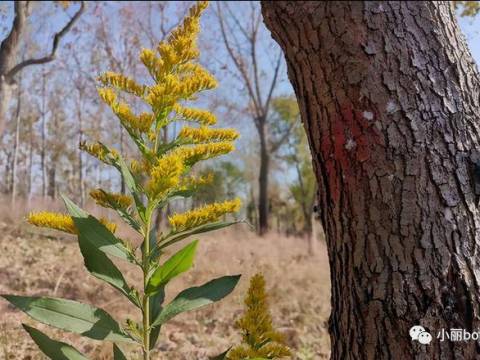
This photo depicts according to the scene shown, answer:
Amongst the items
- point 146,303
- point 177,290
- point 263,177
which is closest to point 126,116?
point 146,303

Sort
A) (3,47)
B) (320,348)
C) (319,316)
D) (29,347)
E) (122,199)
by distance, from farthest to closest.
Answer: (3,47) < (319,316) < (320,348) < (29,347) < (122,199)

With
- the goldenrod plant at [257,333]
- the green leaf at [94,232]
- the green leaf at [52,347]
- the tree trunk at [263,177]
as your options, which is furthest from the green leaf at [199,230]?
the tree trunk at [263,177]

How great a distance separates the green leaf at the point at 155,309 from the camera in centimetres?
137

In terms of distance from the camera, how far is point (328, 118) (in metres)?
1.26

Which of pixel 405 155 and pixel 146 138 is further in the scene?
pixel 146 138

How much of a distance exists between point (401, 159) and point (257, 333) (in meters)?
0.68

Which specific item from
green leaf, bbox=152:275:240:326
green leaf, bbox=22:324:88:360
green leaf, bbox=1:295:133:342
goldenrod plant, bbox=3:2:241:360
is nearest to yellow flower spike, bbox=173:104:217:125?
goldenrod plant, bbox=3:2:241:360

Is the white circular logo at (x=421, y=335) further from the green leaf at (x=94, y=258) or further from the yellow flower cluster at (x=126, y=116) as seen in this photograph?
the yellow flower cluster at (x=126, y=116)

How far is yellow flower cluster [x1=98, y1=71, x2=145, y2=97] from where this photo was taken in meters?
1.42

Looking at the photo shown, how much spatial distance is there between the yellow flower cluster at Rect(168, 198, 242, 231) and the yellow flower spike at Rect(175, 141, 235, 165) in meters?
0.17

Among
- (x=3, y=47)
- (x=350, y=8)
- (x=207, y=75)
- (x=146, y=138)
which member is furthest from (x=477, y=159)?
(x=3, y=47)

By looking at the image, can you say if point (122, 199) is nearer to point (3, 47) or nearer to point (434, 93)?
point (434, 93)

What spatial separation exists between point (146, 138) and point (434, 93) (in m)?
0.84

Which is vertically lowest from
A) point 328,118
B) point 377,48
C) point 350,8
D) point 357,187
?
point 357,187
